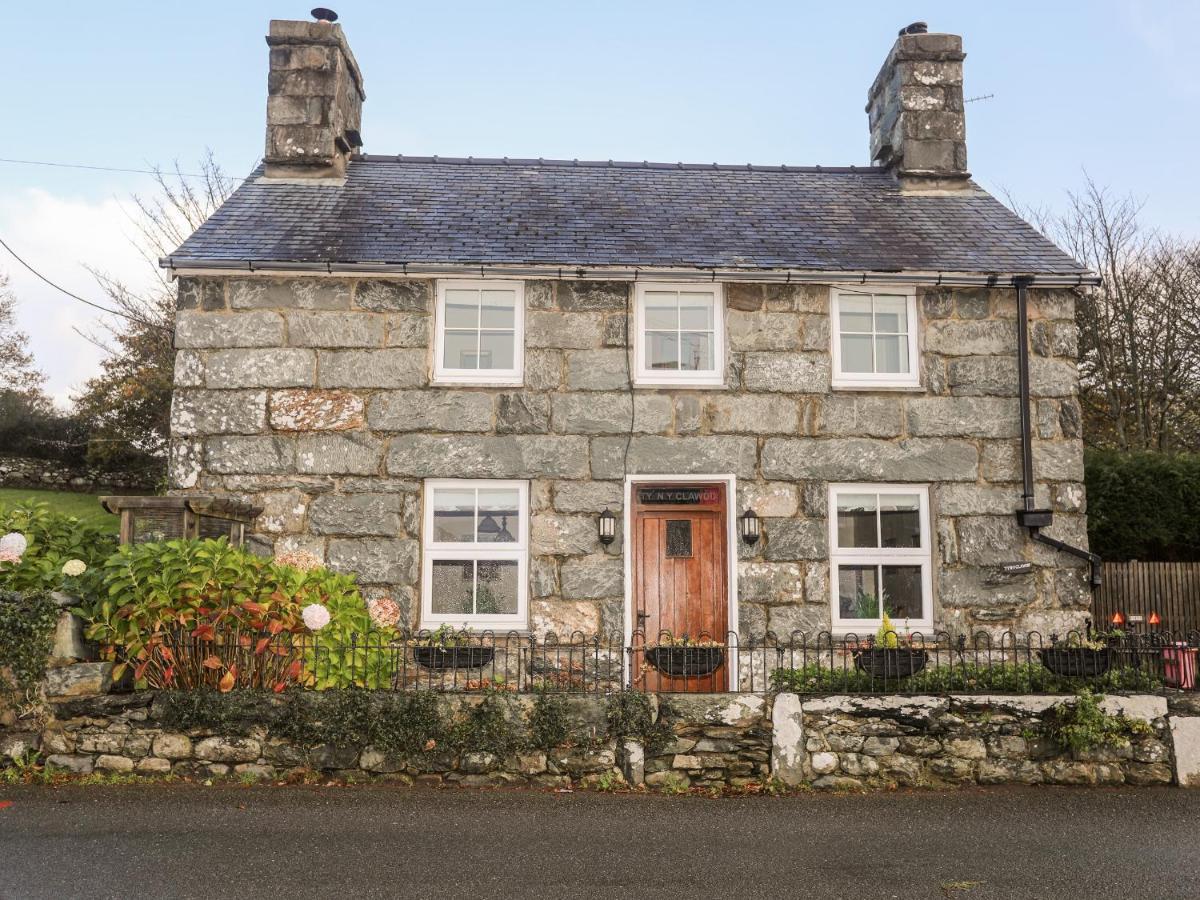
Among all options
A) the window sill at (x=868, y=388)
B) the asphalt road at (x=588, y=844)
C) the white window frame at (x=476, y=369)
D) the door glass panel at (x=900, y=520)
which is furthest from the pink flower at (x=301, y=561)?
the door glass panel at (x=900, y=520)

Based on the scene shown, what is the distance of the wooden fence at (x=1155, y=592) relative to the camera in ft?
37.5

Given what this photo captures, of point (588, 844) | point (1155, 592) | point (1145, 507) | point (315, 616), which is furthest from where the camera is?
point (1145, 507)

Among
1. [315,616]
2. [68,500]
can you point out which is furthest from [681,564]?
[68,500]

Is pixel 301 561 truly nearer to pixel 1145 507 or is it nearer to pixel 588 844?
pixel 588 844

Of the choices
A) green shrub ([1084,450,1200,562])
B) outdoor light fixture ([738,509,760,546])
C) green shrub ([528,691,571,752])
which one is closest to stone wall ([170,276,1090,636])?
outdoor light fixture ([738,509,760,546])

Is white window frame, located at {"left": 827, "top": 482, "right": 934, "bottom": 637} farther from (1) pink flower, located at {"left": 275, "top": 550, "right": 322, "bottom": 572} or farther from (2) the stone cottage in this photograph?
(1) pink flower, located at {"left": 275, "top": 550, "right": 322, "bottom": 572}

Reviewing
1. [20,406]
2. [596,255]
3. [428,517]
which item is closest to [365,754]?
[428,517]

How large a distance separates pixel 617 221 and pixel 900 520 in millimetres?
4658

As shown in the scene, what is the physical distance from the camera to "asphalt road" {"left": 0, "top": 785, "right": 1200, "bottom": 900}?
495 centimetres

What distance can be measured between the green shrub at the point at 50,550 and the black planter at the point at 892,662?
6107 mm

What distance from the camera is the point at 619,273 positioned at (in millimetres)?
9828

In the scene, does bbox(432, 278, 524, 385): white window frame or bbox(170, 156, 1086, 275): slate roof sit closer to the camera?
bbox(432, 278, 524, 385): white window frame

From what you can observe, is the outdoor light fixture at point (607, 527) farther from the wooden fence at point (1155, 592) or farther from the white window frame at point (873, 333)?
the wooden fence at point (1155, 592)

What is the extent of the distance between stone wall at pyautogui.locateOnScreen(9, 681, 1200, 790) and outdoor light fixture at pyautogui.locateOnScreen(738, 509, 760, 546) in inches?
112
